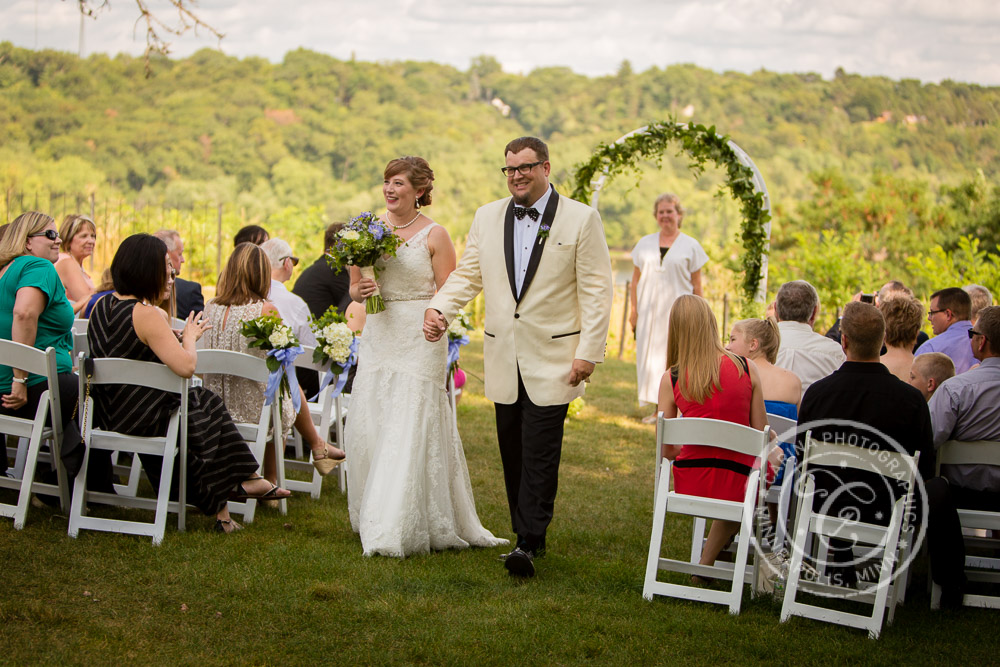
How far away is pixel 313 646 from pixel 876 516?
2.59 meters

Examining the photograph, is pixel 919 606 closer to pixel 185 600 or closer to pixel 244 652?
pixel 244 652

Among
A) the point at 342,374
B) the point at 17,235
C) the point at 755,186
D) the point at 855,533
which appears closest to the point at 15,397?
the point at 17,235

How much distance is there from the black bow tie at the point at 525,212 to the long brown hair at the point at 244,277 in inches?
74.3

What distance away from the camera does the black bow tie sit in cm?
476

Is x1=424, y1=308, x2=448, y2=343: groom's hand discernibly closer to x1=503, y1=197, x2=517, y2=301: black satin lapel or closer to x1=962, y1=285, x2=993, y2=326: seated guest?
x1=503, y1=197, x2=517, y2=301: black satin lapel

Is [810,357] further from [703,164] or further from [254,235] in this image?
[254,235]

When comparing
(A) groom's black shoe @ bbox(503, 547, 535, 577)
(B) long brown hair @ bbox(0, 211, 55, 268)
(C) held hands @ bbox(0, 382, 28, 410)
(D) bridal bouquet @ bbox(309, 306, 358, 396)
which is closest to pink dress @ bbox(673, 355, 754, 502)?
(A) groom's black shoe @ bbox(503, 547, 535, 577)

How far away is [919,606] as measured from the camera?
4523 millimetres

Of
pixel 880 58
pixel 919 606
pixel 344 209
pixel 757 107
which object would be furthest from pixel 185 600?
pixel 880 58

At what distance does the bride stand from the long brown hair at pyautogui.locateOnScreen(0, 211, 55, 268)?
2006 millimetres

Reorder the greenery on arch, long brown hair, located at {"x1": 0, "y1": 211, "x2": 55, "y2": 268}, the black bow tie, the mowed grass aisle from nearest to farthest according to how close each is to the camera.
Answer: the mowed grass aisle
the black bow tie
long brown hair, located at {"x1": 0, "y1": 211, "x2": 55, "y2": 268}
the greenery on arch

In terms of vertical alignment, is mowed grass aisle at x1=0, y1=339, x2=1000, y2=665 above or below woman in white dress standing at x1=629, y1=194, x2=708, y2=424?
below

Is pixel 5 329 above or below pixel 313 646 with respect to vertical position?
→ above

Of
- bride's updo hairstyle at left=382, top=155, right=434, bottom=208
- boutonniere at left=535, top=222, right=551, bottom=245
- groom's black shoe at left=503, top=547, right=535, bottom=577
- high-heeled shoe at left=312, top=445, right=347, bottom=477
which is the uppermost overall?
bride's updo hairstyle at left=382, top=155, right=434, bottom=208
